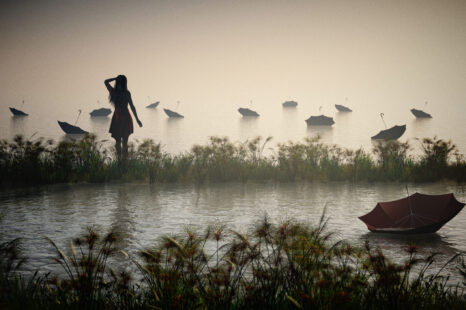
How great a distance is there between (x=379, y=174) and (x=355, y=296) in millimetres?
10090

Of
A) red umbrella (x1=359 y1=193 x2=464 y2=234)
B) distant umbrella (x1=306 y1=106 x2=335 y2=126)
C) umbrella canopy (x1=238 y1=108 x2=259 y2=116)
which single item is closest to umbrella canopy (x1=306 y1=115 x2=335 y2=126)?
distant umbrella (x1=306 y1=106 x2=335 y2=126)

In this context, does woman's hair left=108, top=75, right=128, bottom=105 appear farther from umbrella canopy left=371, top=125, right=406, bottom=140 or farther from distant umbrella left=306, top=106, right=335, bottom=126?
distant umbrella left=306, top=106, right=335, bottom=126

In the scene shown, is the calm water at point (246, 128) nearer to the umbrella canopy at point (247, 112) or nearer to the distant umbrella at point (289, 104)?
the umbrella canopy at point (247, 112)

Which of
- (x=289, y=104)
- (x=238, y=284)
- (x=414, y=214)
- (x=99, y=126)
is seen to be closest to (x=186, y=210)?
(x=414, y=214)

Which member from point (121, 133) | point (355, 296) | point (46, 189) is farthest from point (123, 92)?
point (355, 296)

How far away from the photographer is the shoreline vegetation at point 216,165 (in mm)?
13898

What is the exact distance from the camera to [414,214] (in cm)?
848

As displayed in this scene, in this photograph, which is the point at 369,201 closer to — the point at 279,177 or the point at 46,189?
the point at 279,177

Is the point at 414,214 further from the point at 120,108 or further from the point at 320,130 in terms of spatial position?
the point at 320,130

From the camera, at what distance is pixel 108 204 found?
10891 mm

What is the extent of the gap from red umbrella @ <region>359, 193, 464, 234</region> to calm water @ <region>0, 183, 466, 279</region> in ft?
0.60

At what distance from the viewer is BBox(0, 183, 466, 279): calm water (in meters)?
8.02

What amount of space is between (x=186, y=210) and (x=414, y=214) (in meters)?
4.20

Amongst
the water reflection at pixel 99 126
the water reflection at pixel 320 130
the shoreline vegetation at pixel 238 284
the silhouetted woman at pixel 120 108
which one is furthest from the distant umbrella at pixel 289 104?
the shoreline vegetation at pixel 238 284
